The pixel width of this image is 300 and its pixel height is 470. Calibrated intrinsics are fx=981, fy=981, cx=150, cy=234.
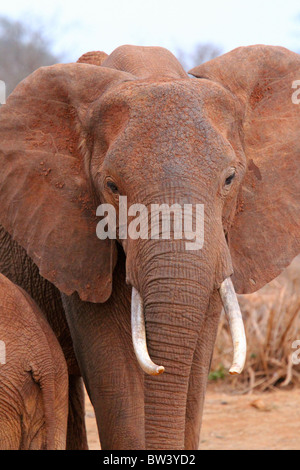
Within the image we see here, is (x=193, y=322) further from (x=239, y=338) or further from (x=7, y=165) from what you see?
(x=7, y=165)

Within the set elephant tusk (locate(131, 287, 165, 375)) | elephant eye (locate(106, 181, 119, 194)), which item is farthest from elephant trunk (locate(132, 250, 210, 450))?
elephant eye (locate(106, 181, 119, 194))

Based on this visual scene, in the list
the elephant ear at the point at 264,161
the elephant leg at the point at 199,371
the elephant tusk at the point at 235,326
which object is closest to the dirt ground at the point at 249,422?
the elephant leg at the point at 199,371

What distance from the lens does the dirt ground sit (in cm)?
654

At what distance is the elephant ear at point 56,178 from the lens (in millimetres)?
4082

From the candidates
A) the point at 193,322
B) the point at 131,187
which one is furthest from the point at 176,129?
the point at 193,322

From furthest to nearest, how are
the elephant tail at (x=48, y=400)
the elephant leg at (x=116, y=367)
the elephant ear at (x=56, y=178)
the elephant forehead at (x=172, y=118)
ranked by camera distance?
the elephant leg at (x=116, y=367) < the elephant ear at (x=56, y=178) < the elephant tail at (x=48, y=400) < the elephant forehead at (x=172, y=118)

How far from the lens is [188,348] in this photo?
3611 mm

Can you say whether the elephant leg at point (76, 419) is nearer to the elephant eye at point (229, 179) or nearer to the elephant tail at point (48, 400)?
the elephant tail at point (48, 400)

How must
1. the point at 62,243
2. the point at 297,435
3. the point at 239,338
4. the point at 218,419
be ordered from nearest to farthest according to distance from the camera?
the point at 239,338 → the point at 62,243 → the point at 297,435 → the point at 218,419

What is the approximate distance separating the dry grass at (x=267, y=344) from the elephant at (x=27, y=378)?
12.9 ft

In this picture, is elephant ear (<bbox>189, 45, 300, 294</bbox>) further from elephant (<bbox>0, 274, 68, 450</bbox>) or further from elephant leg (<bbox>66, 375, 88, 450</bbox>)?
elephant leg (<bbox>66, 375, 88, 450</bbox>)

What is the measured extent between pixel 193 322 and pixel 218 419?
148 inches

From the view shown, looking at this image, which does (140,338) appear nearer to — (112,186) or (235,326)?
(235,326)

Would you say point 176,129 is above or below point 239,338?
above
